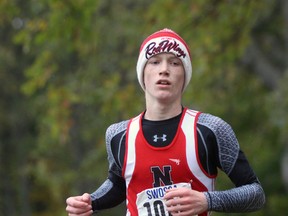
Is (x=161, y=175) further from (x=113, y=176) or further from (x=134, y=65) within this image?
(x=134, y=65)

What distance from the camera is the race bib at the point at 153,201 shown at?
4.60 m

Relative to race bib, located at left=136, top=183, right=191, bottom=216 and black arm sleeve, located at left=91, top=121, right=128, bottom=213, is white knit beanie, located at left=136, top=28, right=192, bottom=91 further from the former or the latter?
race bib, located at left=136, top=183, right=191, bottom=216

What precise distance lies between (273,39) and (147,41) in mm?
12909

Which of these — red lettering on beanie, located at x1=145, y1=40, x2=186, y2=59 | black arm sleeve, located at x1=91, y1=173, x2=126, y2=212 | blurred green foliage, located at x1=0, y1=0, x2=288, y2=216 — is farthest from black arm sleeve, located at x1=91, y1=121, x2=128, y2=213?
blurred green foliage, located at x1=0, y1=0, x2=288, y2=216

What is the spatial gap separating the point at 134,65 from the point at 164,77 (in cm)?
1150

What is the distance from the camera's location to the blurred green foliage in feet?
41.5

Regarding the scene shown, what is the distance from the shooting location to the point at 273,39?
17.5 m

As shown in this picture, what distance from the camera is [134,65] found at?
16.2 metres

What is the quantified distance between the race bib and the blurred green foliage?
22.2 ft

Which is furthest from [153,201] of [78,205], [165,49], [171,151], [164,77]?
[165,49]

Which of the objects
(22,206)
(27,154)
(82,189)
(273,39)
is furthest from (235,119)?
(22,206)

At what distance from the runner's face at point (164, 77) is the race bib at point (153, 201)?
1.51 ft

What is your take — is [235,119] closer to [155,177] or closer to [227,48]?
[227,48]

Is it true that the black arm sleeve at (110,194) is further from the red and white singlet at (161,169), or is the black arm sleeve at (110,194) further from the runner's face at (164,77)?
the runner's face at (164,77)
